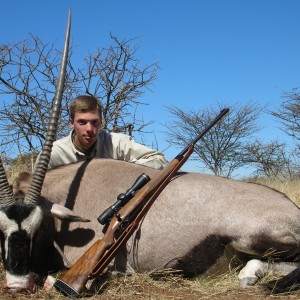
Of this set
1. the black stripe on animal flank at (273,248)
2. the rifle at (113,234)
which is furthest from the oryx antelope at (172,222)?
the rifle at (113,234)

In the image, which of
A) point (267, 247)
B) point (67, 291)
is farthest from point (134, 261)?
point (267, 247)

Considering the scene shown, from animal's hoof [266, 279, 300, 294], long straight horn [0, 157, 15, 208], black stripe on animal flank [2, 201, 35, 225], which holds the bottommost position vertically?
animal's hoof [266, 279, 300, 294]

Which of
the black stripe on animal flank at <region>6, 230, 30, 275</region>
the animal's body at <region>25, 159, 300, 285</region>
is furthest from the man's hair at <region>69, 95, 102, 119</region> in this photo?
the black stripe on animal flank at <region>6, 230, 30, 275</region>

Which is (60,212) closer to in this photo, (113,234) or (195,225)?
(113,234)

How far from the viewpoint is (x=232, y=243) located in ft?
12.6

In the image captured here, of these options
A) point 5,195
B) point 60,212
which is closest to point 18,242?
point 5,195

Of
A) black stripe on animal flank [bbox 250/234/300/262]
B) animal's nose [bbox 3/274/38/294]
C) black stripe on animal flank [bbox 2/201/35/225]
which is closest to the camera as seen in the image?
animal's nose [bbox 3/274/38/294]

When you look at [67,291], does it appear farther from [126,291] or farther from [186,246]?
[186,246]

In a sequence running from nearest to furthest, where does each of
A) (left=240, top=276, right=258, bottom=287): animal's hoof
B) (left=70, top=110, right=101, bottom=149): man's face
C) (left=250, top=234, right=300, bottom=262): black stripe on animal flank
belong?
(left=240, top=276, right=258, bottom=287): animal's hoof → (left=250, top=234, right=300, bottom=262): black stripe on animal flank → (left=70, top=110, right=101, bottom=149): man's face

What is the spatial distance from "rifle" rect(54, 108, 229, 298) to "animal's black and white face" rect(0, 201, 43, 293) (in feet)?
0.76

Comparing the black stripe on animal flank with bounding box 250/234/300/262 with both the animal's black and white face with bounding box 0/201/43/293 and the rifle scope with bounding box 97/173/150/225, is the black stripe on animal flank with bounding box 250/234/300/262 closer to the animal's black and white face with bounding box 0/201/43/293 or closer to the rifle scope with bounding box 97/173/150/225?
the rifle scope with bounding box 97/173/150/225

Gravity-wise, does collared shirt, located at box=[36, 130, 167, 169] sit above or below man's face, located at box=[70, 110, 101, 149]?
below

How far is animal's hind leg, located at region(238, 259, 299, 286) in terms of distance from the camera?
3705 millimetres

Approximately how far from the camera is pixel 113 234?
3605mm
